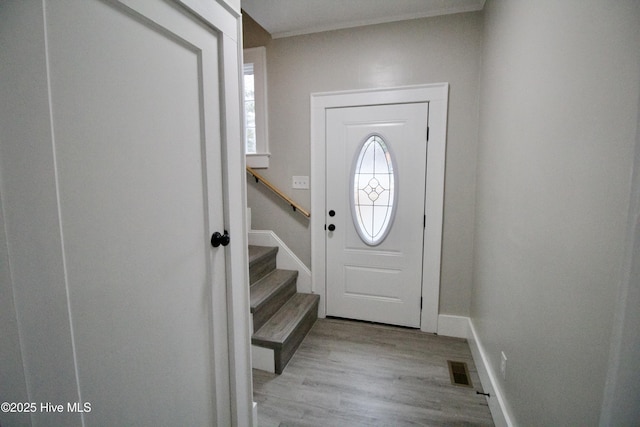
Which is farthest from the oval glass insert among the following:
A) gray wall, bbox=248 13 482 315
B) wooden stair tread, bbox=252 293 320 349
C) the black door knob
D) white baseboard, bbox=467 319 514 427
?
the black door knob

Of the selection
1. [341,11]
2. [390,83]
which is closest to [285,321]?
[390,83]

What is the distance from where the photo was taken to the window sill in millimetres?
2838

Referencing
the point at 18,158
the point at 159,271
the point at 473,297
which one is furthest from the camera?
the point at 473,297

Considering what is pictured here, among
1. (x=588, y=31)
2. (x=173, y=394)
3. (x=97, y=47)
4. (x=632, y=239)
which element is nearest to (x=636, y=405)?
(x=632, y=239)

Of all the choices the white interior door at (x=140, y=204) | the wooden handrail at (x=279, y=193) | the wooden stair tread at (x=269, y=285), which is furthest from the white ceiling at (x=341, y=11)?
the wooden stair tread at (x=269, y=285)

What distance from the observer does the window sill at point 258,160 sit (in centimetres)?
284

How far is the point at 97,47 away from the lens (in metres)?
0.75

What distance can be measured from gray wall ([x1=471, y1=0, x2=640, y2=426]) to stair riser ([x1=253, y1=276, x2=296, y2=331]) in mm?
1567

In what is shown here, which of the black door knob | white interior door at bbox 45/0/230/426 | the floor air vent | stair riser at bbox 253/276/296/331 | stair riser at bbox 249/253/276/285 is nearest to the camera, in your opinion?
white interior door at bbox 45/0/230/426

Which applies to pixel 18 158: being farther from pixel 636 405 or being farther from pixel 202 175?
pixel 636 405

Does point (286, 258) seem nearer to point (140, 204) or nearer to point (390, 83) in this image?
point (390, 83)

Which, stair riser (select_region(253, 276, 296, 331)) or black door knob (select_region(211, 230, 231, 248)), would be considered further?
stair riser (select_region(253, 276, 296, 331))

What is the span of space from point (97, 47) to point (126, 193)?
0.38m

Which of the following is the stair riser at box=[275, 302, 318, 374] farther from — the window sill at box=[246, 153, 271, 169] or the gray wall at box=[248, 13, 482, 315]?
the window sill at box=[246, 153, 271, 169]
